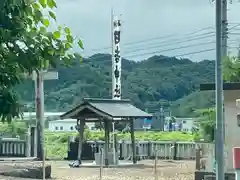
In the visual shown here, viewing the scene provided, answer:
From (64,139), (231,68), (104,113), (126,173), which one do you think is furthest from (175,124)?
(231,68)

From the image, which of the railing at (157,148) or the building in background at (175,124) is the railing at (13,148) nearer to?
the railing at (157,148)

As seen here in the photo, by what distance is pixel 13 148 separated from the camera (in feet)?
99.8

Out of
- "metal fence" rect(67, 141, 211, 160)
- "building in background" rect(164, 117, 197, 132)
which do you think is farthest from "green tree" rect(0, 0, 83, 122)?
"building in background" rect(164, 117, 197, 132)

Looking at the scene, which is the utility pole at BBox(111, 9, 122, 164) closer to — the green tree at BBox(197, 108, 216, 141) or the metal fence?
the metal fence

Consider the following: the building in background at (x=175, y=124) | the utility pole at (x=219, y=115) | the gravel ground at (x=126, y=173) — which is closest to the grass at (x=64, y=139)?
the gravel ground at (x=126, y=173)

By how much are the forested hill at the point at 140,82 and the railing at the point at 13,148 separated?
19261 mm

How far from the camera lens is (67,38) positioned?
15.1ft

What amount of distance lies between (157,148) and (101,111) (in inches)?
293

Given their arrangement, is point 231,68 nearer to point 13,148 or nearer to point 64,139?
point 13,148

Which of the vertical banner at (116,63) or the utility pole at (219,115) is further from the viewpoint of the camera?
the vertical banner at (116,63)

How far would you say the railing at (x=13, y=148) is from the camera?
2992 centimetres

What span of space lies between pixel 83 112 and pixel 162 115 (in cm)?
3266

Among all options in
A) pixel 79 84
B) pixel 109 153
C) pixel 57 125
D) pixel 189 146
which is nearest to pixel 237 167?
pixel 109 153

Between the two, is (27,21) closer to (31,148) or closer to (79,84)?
(31,148)
